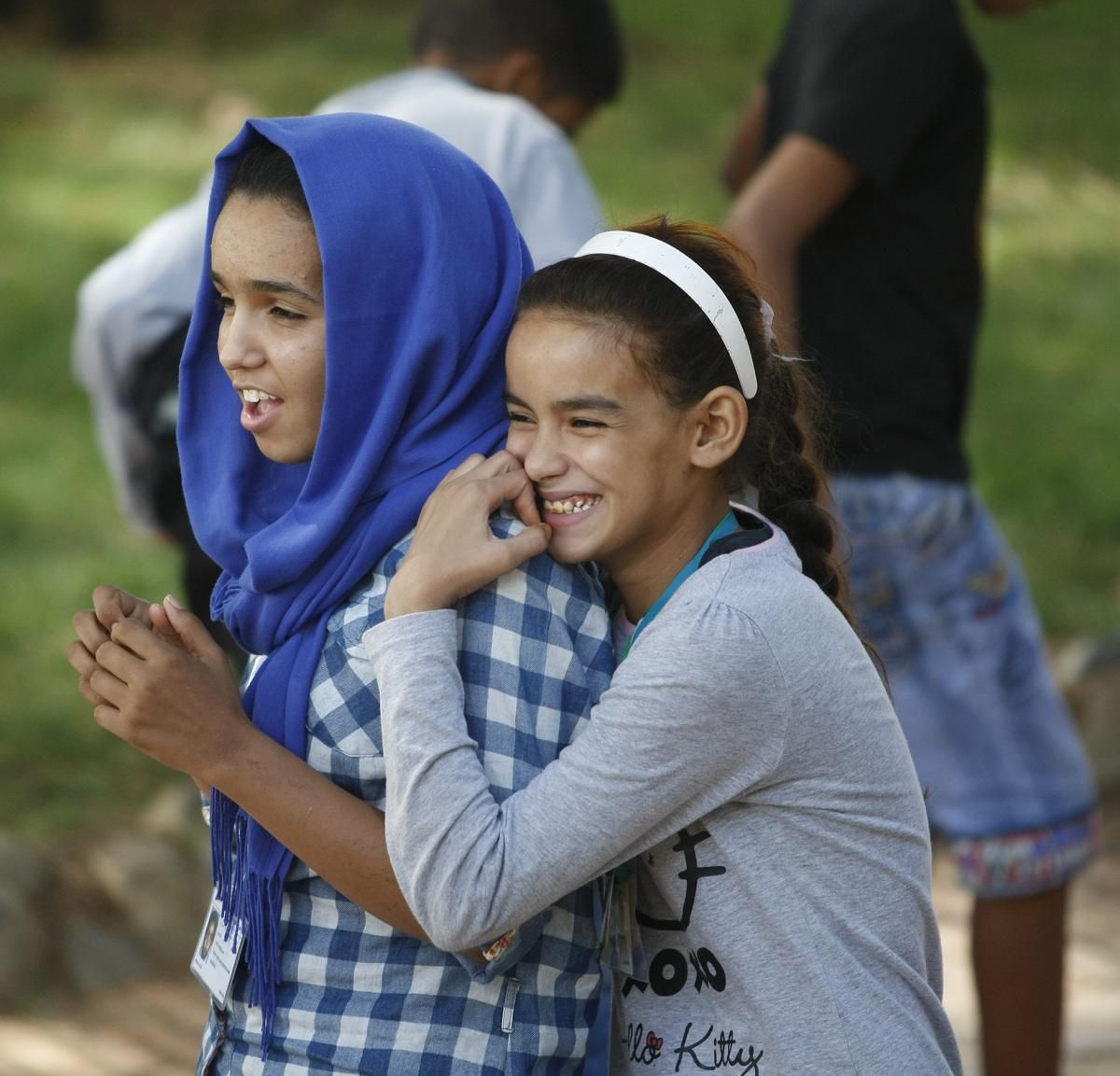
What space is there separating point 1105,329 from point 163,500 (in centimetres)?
538

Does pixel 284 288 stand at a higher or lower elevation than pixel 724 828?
higher

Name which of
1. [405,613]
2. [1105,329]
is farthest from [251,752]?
[1105,329]

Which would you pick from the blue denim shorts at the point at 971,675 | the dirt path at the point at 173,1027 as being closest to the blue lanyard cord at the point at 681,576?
the blue denim shorts at the point at 971,675

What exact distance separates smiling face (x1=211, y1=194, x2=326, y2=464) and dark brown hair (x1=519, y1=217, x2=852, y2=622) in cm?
24

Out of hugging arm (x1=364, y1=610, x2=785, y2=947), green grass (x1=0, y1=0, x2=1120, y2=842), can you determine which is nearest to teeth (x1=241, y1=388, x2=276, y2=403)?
hugging arm (x1=364, y1=610, x2=785, y2=947)

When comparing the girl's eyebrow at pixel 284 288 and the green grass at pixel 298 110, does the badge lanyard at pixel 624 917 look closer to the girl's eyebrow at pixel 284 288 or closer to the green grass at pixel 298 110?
the girl's eyebrow at pixel 284 288

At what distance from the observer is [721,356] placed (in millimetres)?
1877

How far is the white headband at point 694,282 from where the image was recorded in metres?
1.86

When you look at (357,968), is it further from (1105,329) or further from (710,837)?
(1105,329)

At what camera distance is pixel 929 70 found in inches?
120

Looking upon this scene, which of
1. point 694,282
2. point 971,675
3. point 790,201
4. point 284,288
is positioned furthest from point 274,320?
point 971,675

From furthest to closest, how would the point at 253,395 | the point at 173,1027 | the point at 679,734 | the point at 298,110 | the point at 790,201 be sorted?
the point at 298,110, the point at 173,1027, the point at 790,201, the point at 253,395, the point at 679,734

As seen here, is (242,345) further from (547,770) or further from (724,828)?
(724,828)

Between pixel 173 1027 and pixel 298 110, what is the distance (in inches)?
245
